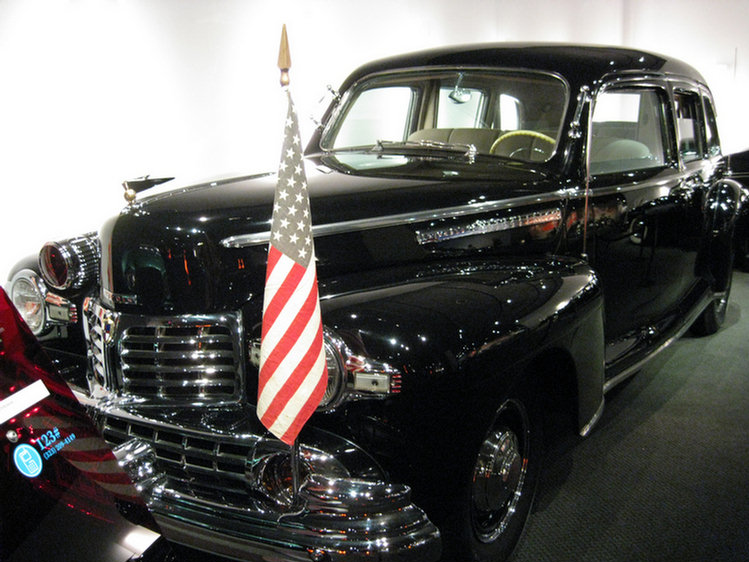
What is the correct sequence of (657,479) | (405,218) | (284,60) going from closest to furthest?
(284,60)
(405,218)
(657,479)

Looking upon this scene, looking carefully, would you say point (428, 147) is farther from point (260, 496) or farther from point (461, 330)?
point (260, 496)

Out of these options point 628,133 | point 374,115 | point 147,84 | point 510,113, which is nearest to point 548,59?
point 510,113

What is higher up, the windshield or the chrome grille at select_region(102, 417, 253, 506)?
the windshield

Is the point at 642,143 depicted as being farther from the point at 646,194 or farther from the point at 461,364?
the point at 461,364

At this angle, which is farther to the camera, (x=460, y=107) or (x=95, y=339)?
(x=460, y=107)

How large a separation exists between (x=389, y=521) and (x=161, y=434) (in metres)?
0.74

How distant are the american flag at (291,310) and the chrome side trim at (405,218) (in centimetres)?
49

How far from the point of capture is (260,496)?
1853 millimetres

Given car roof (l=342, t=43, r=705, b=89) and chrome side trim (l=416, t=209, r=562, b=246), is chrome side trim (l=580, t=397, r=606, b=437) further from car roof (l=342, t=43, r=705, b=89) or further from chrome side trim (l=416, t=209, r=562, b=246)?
car roof (l=342, t=43, r=705, b=89)

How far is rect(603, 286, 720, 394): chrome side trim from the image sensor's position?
293 centimetres

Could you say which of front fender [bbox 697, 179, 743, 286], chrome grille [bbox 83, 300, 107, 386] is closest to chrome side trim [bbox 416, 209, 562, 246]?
chrome grille [bbox 83, 300, 107, 386]

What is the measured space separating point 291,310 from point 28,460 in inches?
25.6

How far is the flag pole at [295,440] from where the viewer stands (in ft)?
5.32

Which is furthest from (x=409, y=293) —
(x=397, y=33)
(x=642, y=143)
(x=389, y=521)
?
(x=397, y=33)
